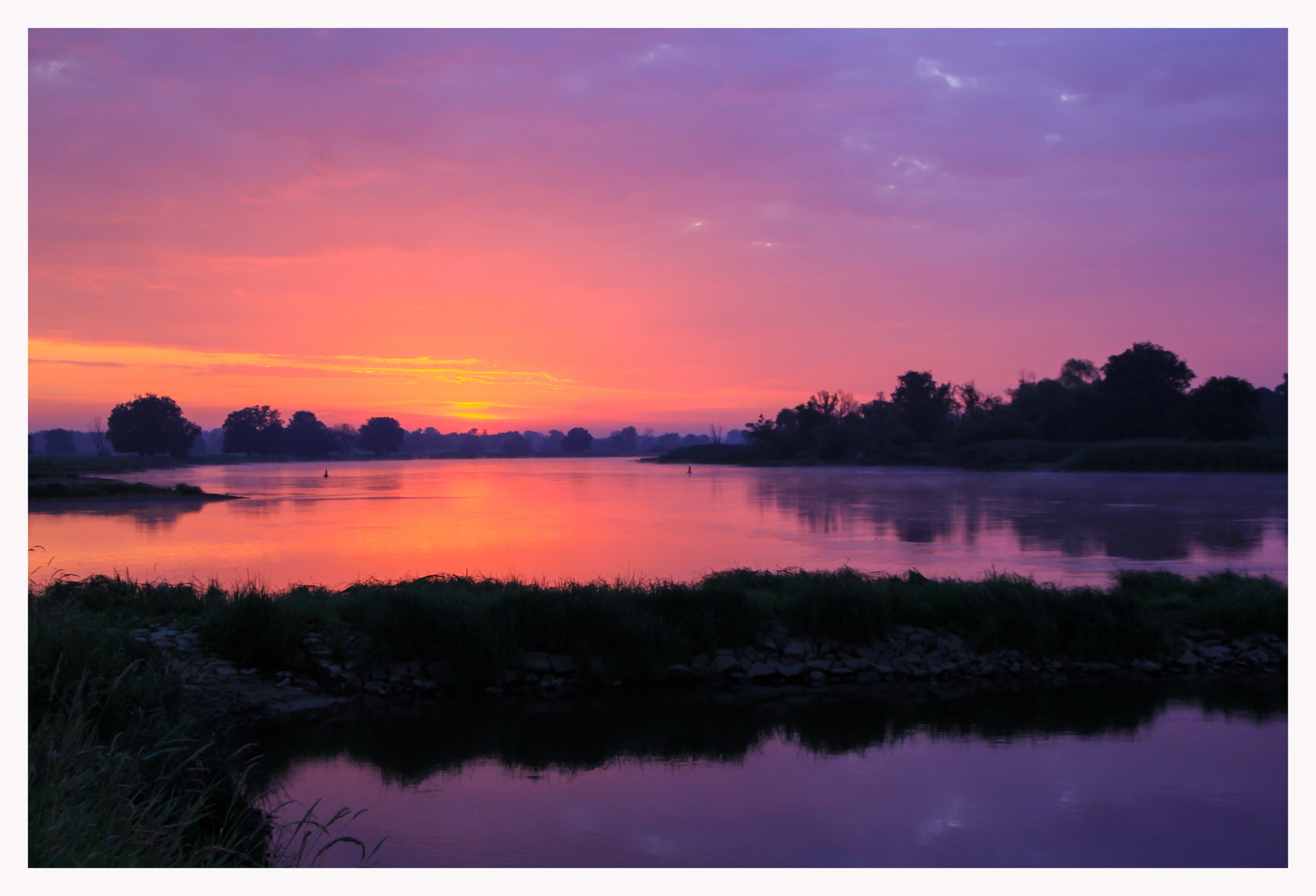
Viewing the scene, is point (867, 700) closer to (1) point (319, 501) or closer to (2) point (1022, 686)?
(2) point (1022, 686)

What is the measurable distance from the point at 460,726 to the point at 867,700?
182 inches

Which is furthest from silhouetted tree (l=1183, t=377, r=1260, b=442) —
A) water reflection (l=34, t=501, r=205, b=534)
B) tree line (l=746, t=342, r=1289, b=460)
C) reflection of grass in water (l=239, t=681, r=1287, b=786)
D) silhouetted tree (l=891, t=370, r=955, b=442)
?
water reflection (l=34, t=501, r=205, b=534)

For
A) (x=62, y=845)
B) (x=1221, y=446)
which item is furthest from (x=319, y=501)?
(x=1221, y=446)

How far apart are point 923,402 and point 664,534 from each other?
107923mm

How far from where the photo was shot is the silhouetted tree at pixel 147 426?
8812 centimetres

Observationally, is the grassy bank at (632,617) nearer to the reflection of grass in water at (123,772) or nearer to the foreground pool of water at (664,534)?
the reflection of grass in water at (123,772)

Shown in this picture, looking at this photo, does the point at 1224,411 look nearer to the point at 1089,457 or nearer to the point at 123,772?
the point at 1089,457

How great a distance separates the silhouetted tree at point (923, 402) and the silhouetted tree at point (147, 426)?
9490 centimetres

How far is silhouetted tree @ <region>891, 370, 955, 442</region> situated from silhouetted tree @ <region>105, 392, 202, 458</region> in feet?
311

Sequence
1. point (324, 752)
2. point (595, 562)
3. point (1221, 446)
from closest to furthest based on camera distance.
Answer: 1. point (324, 752)
2. point (595, 562)
3. point (1221, 446)

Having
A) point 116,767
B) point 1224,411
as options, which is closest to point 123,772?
point 116,767

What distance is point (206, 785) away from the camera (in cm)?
629

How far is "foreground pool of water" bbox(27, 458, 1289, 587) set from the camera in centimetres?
1938

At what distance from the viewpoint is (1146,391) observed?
276ft
